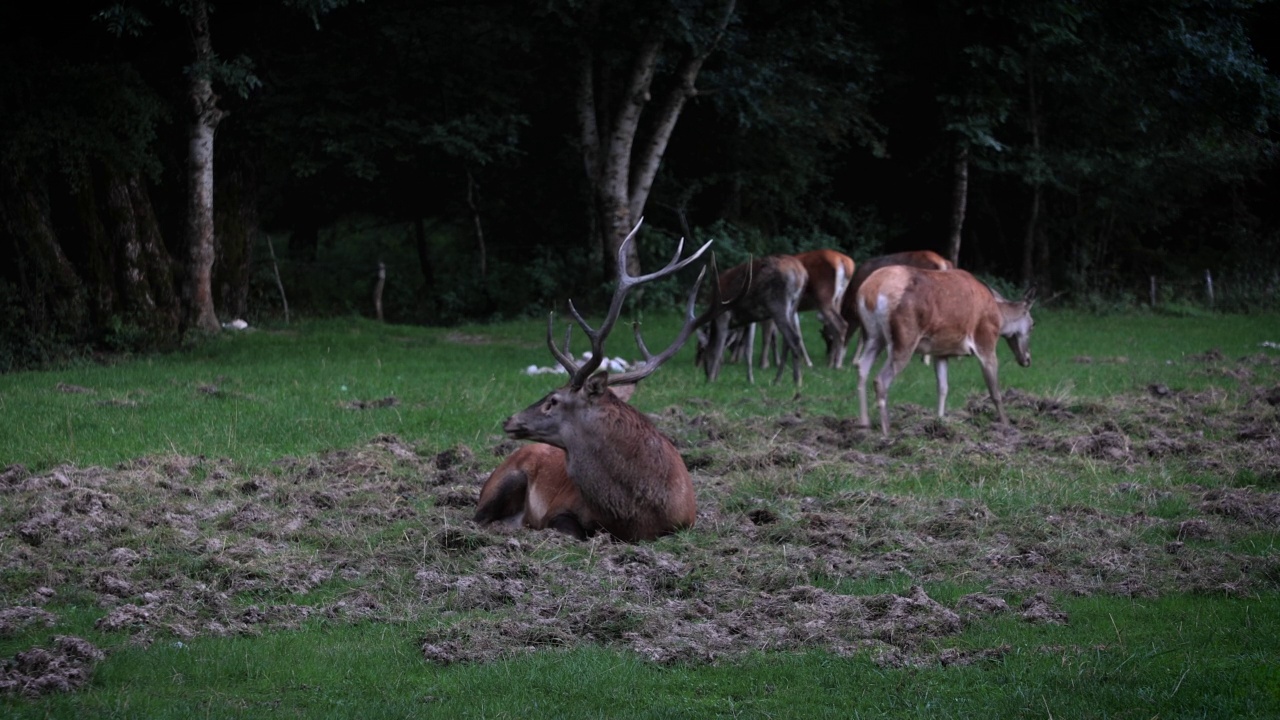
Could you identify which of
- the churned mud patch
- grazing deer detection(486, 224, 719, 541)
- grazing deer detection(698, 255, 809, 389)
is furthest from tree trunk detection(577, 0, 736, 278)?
grazing deer detection(486, 224, 719, 541)

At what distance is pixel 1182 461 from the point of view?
9.89 metres

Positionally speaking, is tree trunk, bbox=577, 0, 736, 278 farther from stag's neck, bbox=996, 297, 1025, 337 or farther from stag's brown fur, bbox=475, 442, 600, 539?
stag's brown fur, bbox=475, 442, 600, 539

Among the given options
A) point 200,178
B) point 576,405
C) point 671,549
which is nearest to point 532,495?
point 576,405

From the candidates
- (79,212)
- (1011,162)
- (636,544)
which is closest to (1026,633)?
(636,544)

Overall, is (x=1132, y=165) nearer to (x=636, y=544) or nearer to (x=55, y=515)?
(x=636, y=544)

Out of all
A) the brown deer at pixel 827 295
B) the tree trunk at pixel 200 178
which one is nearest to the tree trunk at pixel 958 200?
the brown deer at pixel 827 295

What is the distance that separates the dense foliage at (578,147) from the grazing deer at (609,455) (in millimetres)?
8322

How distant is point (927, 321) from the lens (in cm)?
1217

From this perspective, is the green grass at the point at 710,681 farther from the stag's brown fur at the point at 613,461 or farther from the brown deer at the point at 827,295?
the brown deer at the point at 827,295

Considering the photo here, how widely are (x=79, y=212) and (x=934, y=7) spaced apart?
648 inches

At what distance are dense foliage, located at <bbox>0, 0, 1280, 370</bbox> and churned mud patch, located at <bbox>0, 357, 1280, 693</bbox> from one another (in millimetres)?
7360

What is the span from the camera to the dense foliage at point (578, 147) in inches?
660

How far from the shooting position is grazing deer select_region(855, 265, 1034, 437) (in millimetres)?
12117

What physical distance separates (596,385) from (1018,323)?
703 cm
